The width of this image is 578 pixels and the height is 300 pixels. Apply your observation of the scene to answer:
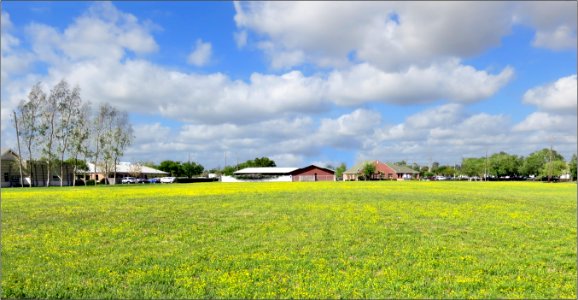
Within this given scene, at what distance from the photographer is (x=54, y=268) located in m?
11.5

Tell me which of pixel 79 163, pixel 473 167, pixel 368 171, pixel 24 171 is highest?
pixel 79 163

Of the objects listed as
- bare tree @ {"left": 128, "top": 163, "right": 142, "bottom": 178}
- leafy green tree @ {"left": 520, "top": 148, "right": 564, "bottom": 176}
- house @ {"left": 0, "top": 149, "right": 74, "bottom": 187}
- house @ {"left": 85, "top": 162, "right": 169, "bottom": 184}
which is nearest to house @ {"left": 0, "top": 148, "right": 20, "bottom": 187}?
house @ {"left": 0, "top": 149, "right": 74, "bottom": 187}

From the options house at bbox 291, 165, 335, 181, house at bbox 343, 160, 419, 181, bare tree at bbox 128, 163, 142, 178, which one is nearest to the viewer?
bare tree at bbox 128, 163, 142, 178

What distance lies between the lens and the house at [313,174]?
138 m

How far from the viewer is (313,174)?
140m

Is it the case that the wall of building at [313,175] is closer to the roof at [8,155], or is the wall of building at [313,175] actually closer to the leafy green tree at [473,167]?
the roof at [8,155]

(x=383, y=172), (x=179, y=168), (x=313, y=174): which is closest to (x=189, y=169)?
(x=179, y=168)

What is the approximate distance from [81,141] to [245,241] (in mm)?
80300

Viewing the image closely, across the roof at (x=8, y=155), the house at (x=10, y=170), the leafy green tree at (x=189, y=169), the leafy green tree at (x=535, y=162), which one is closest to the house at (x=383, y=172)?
the leafy green tree at (x=535, y=162)

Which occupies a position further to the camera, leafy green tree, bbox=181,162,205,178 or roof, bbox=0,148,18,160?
leafy green tree, bbox=181,162,205,178

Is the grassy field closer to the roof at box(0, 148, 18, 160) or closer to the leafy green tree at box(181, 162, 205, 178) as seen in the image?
the roof at box(0, 148, 18, 160)

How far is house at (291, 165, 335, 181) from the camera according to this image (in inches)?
5453

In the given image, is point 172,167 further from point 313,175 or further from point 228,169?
point 313,175

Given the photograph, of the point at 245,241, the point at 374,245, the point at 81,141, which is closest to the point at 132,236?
the point at 245,241
